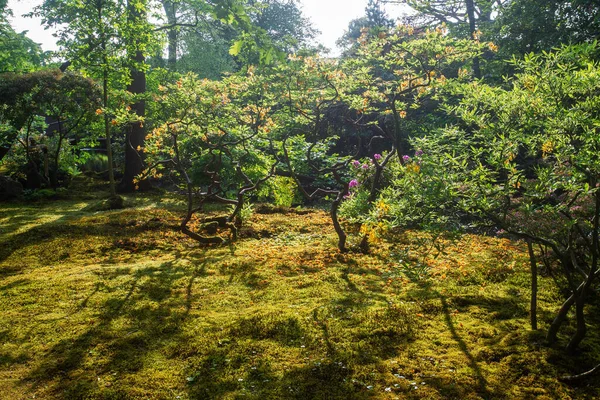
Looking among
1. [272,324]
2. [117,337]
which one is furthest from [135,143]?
[272,324]

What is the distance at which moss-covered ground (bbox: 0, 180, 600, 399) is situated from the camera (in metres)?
2.90

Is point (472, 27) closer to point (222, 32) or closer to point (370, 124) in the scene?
point (370, 124)

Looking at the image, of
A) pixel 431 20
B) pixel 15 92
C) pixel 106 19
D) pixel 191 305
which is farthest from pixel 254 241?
pixel 431 20

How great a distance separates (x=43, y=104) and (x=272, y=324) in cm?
1033

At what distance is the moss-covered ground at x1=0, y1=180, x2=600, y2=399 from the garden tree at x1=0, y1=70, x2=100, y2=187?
5.82 meters

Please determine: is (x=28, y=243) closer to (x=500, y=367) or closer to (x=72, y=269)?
(x=72, y=269)

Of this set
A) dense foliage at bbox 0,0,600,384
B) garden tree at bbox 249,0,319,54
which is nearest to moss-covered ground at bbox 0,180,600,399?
dense foliage at bbox 0,0,600,384

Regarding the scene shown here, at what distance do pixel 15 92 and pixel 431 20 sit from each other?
16316 millimetres

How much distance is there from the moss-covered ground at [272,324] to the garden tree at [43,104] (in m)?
5.82

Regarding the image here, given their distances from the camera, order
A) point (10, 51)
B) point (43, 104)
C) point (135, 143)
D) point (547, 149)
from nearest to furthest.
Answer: point (547, 149), point (43, 104), point (135, 143), point (10, 51)

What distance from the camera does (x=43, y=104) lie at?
1080cm

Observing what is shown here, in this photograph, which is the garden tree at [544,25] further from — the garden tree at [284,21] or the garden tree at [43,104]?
the garden tree at [284,21]

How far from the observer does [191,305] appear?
424 cm

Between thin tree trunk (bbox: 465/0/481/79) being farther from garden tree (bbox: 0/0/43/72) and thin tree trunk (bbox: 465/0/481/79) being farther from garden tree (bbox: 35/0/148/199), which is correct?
garden tree (bbox: 0/0/43/72)
